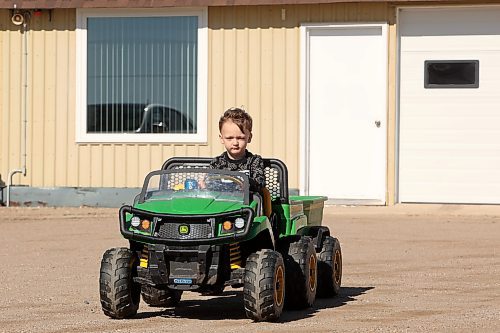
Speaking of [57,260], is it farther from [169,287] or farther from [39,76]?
[39,76]

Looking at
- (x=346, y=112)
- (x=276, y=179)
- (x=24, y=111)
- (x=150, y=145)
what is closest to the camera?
(x=276, y=179)

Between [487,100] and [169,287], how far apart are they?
33.0 ft

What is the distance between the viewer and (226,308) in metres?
8.62

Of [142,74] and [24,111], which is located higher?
[142,74]

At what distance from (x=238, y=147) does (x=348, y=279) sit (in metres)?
2.18

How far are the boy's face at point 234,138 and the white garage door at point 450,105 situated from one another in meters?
8.76

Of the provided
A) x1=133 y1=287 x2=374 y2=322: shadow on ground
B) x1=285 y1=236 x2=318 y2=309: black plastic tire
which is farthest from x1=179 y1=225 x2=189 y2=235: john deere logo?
x1=285 y1=236 x2=318 y2=309: black plastic tire

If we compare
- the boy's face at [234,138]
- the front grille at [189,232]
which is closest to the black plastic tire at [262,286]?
the front grille at [189,232]

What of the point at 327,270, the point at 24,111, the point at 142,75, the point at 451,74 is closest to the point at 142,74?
the point at 142,75

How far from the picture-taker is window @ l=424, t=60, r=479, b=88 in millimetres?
16969

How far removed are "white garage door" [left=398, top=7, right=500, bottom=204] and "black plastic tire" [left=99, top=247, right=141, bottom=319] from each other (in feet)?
31.9

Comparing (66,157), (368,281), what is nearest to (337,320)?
(368,281)

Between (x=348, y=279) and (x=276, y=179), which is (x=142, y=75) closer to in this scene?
(x=348, y=279)

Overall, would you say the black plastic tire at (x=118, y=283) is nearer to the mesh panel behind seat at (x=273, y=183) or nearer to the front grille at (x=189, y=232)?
the front grille at (x=189, y=232)
